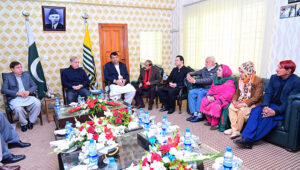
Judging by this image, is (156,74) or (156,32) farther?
(156,32)

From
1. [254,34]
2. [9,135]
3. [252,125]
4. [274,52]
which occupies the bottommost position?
[9,135]

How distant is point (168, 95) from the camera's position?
14.9ft

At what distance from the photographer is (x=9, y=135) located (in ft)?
9.56

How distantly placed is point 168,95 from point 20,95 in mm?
2920

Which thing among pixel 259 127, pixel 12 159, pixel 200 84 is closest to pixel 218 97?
pixel 200 84

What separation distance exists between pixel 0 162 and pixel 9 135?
478mm

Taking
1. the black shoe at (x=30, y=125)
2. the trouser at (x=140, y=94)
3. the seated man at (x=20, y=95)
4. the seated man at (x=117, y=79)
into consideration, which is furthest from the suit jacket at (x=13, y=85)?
the trouser at (x=140, y=94)

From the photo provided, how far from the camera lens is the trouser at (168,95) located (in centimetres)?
441

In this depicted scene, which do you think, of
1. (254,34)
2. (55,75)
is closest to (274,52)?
(254,34)

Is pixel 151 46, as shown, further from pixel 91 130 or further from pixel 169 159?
pixel 169 159

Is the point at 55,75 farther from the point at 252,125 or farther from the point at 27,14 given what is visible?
the point at 252,125

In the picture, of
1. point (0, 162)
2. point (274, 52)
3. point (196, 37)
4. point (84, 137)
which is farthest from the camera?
point (196, 37)

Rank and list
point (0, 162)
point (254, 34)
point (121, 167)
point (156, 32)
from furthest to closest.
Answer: point (156, 32) → point (254, 34) → point (0, 162) → point (121, 167)

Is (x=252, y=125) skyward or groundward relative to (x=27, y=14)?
groundward
